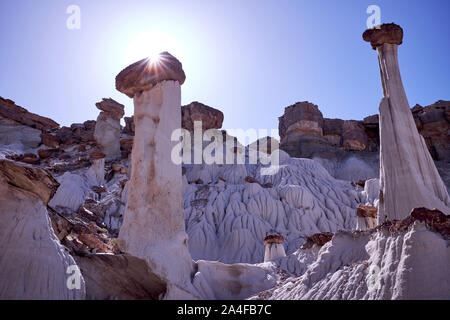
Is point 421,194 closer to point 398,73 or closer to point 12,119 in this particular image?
point 398,73

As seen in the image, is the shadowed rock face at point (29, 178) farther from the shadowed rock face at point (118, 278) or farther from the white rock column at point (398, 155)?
the white rock column at point (398, 155)

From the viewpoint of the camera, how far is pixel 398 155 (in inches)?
484

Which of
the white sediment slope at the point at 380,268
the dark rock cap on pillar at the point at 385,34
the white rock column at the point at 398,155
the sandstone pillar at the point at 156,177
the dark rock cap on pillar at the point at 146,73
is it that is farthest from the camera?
the dark rock cap on pillar at the point at 385,34

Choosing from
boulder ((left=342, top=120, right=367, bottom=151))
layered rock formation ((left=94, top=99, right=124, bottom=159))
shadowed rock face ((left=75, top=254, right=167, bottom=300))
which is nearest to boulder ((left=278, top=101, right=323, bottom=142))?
boulder ((left=342, top=120, right=367, bottom=151))

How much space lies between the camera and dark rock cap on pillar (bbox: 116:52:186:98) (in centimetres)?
1162

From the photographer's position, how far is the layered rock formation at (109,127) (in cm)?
3853

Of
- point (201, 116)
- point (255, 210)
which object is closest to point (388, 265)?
point (255, 210)

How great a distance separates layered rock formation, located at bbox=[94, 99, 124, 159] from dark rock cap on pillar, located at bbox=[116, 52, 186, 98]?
89.7 ft

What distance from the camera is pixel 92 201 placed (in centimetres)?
2069

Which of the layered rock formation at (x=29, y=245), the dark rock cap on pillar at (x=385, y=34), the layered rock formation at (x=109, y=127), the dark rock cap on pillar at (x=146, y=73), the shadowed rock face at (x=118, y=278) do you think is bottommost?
the shadowed rock face at (x=118, y=278)

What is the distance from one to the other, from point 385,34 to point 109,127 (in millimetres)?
30575

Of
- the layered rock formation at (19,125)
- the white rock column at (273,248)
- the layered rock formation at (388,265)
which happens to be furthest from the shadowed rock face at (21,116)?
the layered rock formation at (388,265)

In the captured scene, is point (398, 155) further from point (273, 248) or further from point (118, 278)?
point (118, 278)
